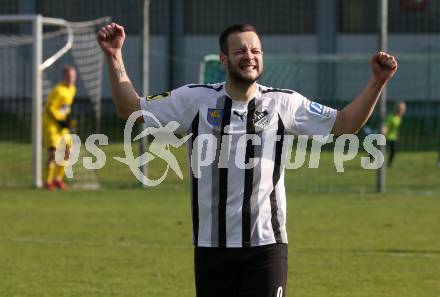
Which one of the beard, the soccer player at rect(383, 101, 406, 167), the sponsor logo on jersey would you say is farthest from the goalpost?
the beard

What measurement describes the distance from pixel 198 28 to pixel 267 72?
529 inches

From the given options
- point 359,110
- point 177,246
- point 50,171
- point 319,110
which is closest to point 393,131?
point 50,171

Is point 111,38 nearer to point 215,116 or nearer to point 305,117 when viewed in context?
point 215,116

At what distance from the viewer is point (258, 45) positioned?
229 inches

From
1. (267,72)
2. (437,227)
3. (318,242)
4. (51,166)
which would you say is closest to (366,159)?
(267,72)

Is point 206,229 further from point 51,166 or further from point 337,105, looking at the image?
point 337,105

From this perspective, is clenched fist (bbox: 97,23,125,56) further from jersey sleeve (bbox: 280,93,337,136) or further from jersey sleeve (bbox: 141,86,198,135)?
jersey sleeve (bbox: 280,93,337,136)

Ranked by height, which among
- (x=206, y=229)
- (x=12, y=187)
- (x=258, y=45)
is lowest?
(x=12, y=187)

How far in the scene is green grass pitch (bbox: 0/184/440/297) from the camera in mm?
10352

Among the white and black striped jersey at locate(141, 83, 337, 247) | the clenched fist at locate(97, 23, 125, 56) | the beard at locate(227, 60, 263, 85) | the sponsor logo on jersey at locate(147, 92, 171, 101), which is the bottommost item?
the white and black striped jersey at locate(141, 83, 337, 247)

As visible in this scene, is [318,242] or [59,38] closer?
[318,242]

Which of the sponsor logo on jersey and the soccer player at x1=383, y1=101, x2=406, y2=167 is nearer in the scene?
the sponsor logo on jersey

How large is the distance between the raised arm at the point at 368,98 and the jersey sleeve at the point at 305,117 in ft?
0.16

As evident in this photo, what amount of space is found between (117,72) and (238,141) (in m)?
0.75
